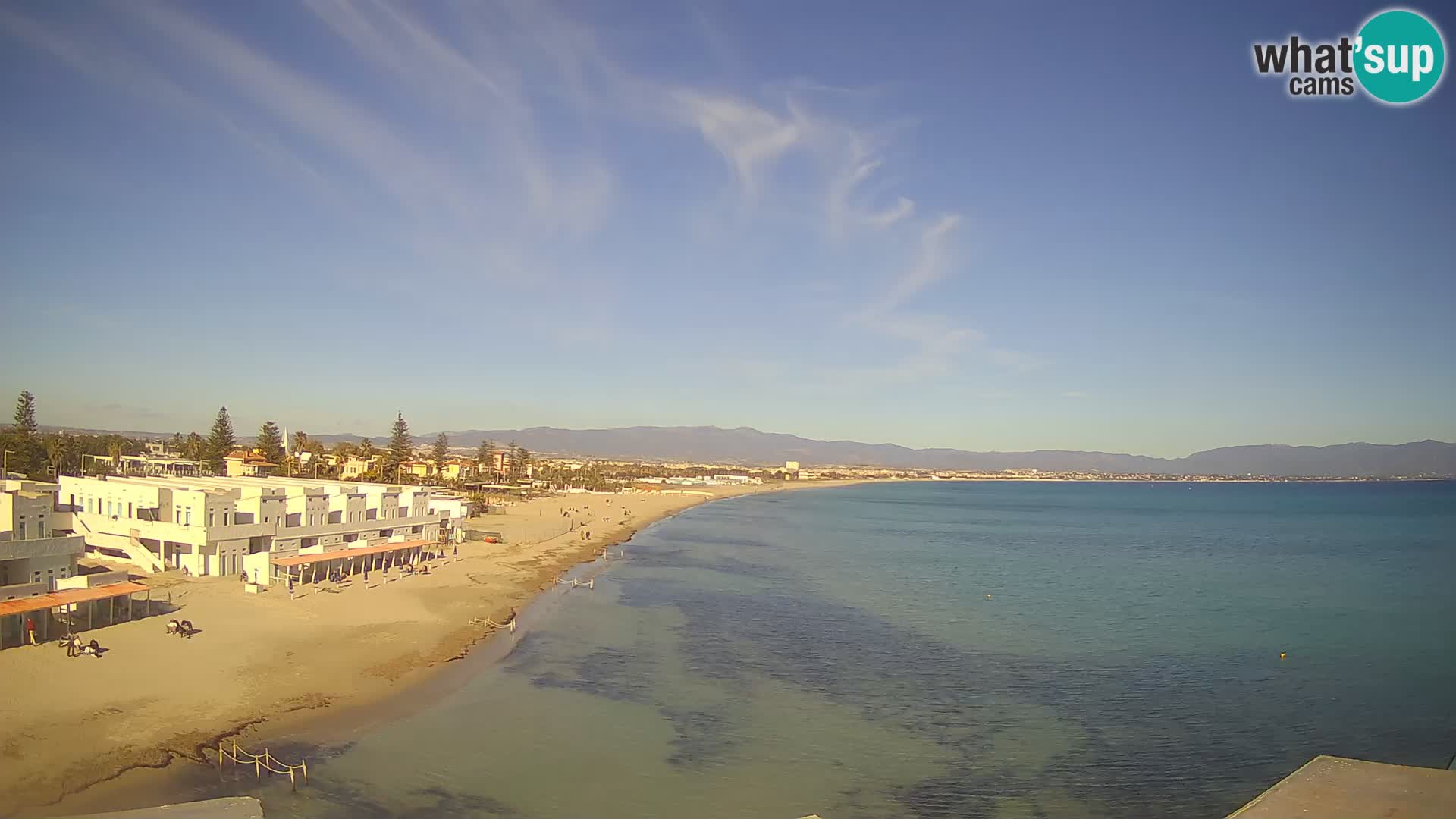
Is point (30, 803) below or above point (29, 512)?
below

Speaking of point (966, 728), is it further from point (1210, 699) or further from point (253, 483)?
point (253, 483)

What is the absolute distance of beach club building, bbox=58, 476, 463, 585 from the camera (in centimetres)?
3216

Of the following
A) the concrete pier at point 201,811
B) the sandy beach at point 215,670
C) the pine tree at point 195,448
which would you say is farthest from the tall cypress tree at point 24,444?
the concrete pier at point 201,811

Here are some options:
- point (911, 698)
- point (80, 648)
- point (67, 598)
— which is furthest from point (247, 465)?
point (911, 698)

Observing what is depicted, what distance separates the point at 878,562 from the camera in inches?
2142

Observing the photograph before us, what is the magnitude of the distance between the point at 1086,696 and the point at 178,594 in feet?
99.7

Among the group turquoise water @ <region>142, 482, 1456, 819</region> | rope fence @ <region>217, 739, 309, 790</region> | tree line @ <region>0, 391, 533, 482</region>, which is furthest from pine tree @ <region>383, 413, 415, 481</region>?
rope fence @ <region>217, 739, 309, 790</region>

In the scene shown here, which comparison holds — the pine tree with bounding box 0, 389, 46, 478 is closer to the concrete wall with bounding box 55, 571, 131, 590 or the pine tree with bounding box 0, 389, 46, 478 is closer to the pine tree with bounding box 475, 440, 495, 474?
the concrete wall with bounding box 55, 571, 131, 590

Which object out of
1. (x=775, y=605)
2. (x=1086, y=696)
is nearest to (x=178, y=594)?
(x=775, y=605)

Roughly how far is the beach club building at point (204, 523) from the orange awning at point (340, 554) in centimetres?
56

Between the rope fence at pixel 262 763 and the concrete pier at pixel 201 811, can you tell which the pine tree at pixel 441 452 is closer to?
the rope fence at pixel 262 763

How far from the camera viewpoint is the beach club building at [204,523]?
105 ft

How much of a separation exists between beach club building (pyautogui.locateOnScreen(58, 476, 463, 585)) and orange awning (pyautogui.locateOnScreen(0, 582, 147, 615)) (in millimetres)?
7177

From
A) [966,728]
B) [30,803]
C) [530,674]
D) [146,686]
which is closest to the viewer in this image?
[30,803]
